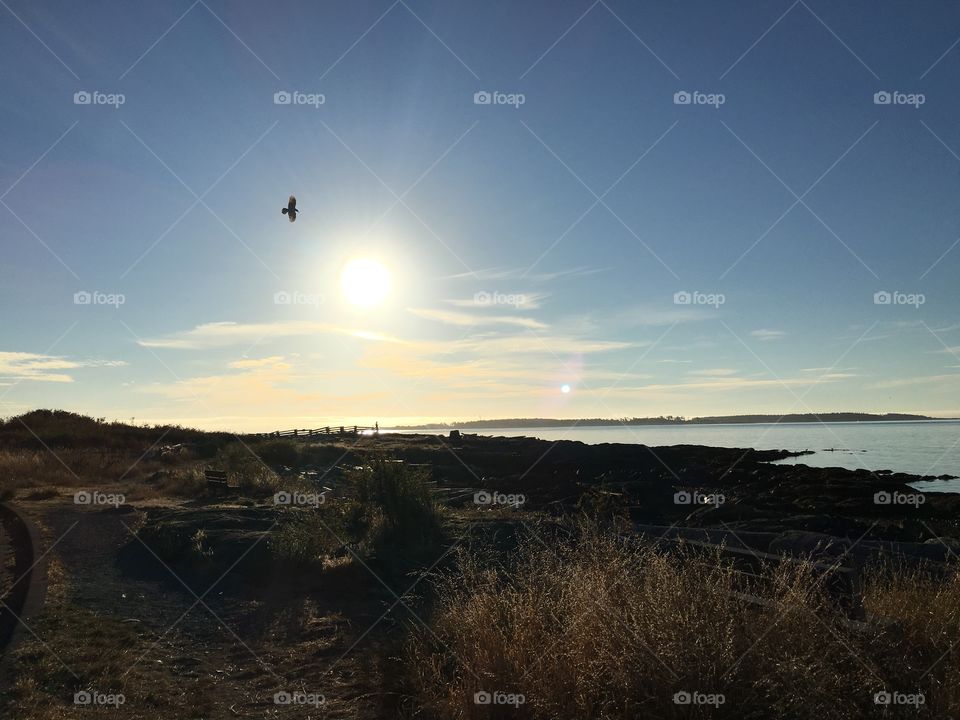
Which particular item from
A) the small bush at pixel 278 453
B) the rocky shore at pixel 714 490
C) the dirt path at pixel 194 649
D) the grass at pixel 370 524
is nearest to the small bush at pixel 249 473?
the small bush at pixel 278 453

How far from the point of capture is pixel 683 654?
4641 millimetres

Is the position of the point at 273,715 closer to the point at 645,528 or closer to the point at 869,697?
the point at 869,697

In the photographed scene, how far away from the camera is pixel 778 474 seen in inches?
1529

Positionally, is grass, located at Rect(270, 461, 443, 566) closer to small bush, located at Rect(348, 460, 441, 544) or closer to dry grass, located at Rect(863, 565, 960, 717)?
small bush, located at Rect(348, 460, 441, 544)

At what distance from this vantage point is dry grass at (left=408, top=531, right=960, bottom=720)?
14.7 ft

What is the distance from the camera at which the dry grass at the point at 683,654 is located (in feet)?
14.7

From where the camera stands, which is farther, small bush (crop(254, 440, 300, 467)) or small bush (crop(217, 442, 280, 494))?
small bush (crop(254, 440, 300, 467))

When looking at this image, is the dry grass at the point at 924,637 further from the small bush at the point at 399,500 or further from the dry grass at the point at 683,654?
the small bush at the point at 399,500

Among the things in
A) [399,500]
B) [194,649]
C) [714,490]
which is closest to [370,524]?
[399,500]

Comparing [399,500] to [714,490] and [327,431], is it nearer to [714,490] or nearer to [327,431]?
[714,490]

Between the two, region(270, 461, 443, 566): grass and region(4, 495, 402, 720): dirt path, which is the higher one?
region(270, 461, 443, 566): grass

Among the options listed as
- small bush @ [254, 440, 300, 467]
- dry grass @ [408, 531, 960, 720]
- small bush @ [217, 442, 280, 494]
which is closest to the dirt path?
dry grass @ [408, 531, 960, 720]

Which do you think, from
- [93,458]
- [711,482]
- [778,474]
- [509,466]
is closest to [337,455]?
[509,466]

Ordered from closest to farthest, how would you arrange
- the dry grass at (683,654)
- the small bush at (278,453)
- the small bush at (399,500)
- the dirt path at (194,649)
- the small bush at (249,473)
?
the dry grass at (683,654) → the dirt path at (194,649) → the small bush at (399,500) → the small bush at (249,473) → the small bush at (278,453)
